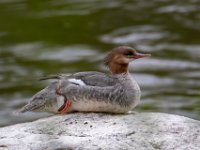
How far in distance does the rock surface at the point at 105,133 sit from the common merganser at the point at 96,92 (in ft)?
0.32

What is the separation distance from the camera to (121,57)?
6289mm

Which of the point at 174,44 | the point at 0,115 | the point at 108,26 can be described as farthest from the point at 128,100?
the point at 108,26

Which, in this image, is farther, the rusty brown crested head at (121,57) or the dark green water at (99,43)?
the dark green water at (99,43)

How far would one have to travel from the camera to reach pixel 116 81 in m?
6.28

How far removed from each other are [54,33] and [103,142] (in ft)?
31.3

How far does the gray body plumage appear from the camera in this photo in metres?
6.12

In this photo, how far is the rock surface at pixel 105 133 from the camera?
5422 mm

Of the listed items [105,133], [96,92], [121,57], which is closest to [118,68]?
[121,57]

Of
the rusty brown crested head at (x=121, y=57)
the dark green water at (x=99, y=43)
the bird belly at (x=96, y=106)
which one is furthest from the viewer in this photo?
the dark green water at (x=99, y=43)

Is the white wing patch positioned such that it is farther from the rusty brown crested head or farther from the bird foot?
the rusty brown crested head

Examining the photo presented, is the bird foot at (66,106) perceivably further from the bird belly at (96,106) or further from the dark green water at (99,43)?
the dark green water at (99,43)

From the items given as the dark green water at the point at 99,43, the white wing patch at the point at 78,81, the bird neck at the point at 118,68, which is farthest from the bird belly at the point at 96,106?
the dark green water at the point at 99,43

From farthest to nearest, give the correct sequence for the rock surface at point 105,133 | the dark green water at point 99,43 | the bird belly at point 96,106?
the dark green water at point 99,43 < the bird belly at point 96,106 < the rock surface at point 105,133

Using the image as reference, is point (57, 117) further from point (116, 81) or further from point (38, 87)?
point (38, 87)
